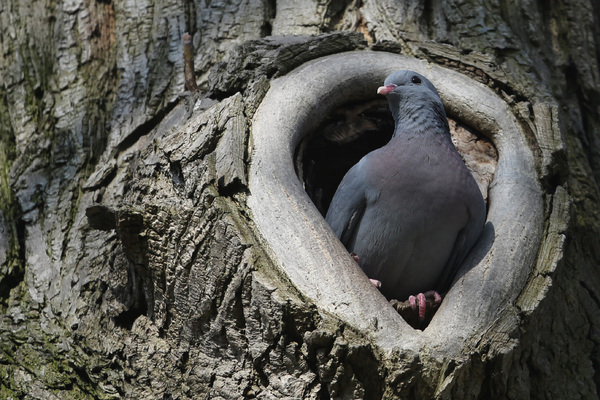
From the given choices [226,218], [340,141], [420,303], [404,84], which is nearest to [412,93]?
[404,84]

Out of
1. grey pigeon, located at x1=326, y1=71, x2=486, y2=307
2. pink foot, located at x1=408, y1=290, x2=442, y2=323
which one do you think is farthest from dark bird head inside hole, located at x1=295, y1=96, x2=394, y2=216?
pink foot, located at x1=408, y1=290, x2=442, y2=323

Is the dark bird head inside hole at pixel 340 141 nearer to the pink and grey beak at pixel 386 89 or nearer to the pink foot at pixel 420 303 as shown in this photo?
the pink and grey beak at pixel 386 89

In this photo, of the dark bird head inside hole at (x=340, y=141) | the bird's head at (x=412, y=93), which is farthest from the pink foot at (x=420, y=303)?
the bird's head at (x=412, y=93)

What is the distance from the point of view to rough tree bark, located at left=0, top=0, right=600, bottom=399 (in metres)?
3.01

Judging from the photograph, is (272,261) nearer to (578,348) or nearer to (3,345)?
(3,345)

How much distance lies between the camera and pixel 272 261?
10.4 ft

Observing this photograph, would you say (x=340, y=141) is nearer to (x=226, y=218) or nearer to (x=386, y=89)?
(x=386, y=89)

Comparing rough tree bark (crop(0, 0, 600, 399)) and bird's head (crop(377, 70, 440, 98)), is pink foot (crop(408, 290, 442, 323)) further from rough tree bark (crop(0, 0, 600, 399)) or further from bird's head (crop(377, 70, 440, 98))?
bird's head (crop(377, 70, 440, 98))

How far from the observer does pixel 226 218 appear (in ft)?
10.6

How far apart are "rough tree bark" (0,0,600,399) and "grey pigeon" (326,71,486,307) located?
315 millimetres

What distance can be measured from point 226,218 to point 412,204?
1.08 m

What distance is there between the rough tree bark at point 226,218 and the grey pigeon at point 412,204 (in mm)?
315

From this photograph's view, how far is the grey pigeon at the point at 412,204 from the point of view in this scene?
3748mm

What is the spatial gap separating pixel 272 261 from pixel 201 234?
0.37 m
